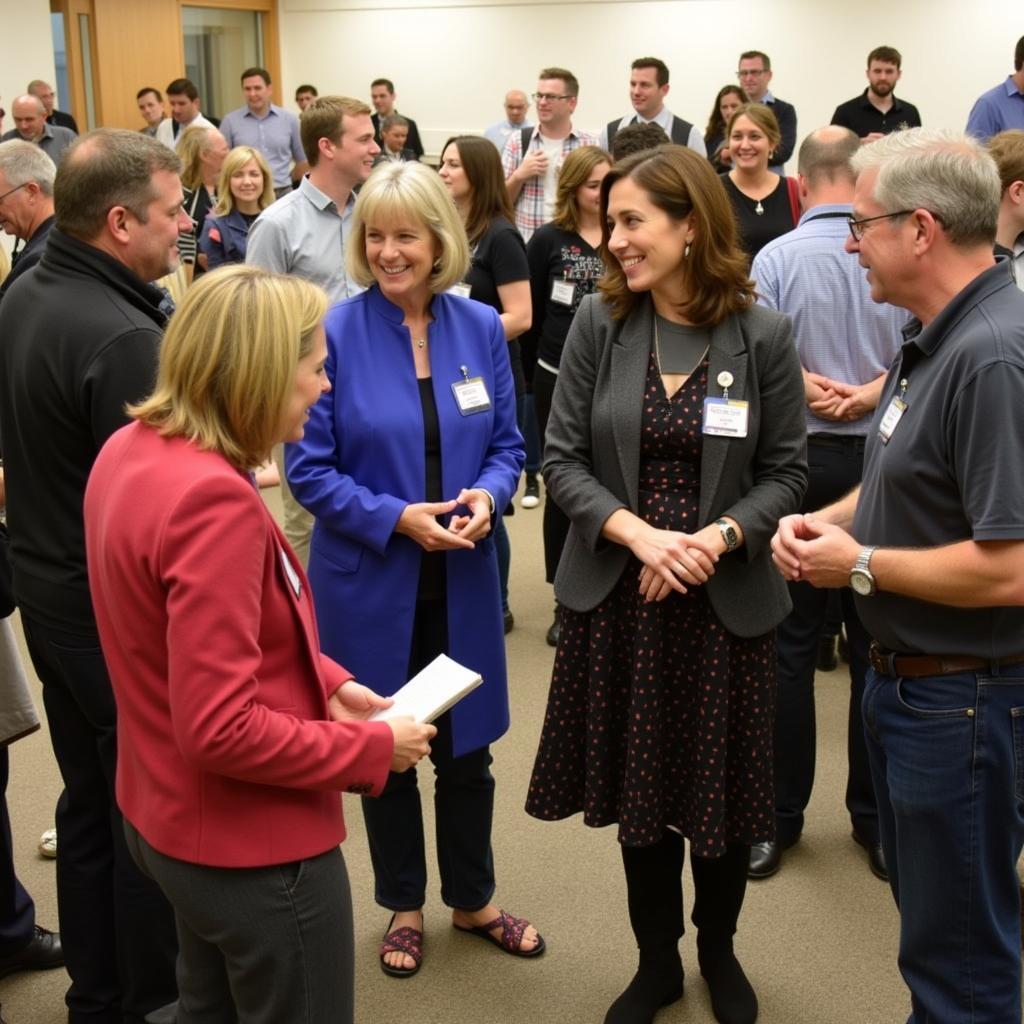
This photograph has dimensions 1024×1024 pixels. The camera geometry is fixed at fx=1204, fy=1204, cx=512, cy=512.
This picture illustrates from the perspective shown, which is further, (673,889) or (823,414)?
(823,414)

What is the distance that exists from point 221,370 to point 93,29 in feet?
41.9

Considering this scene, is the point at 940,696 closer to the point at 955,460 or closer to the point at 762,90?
A: the point at 955,460

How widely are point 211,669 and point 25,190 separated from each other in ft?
6.00

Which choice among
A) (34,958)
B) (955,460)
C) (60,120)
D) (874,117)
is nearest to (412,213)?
(955,460)

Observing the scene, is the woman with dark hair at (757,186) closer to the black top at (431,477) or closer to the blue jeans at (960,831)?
the black top at (431,477)

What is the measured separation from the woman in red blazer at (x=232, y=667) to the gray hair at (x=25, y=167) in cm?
149

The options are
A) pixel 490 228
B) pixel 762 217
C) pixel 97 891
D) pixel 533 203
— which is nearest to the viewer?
pixel 97 891

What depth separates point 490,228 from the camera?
4180 mm

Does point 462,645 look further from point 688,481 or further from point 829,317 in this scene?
point 829,317

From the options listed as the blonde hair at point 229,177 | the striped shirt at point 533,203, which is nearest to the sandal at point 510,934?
the striped shirt at point 533,203

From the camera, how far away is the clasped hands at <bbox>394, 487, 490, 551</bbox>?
2.37 m

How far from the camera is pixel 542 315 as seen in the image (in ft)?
15.1

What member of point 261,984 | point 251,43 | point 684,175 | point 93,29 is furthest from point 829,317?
point 251,43

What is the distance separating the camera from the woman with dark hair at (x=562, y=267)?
4336 mm
